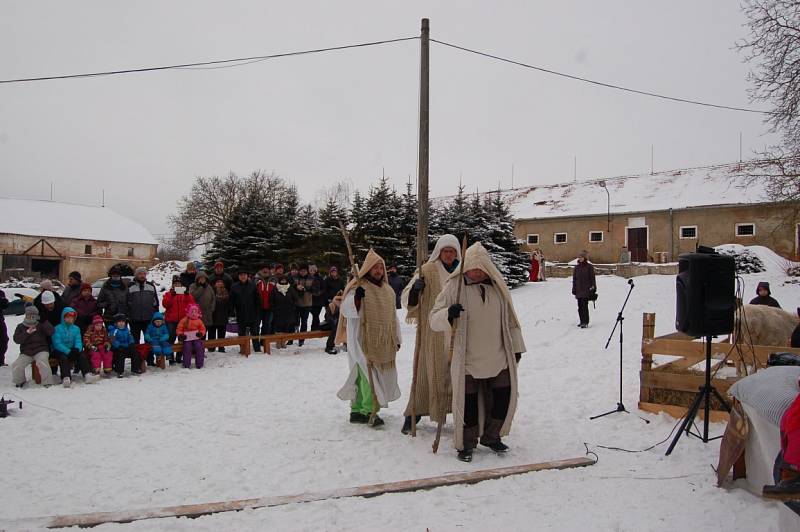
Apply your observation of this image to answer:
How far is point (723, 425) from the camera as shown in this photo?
18.5 feet

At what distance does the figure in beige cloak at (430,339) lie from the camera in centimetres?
565

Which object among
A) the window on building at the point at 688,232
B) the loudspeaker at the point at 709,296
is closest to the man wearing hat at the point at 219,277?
the loudspeaker at the point at 709,296

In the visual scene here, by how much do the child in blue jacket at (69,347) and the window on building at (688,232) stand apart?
1127 inches

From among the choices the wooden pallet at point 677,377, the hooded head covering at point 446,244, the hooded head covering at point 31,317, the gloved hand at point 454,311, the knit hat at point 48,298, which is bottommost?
the wooden pallet at point 677,377

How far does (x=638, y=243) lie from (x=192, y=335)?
26.7 metres

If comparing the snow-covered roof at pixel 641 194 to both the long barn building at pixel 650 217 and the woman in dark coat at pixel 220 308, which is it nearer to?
the long barn building at pixel 650 217

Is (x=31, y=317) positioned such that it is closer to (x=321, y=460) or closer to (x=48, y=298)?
(x=48, y=298)

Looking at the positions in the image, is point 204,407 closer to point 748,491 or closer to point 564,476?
point 564,476

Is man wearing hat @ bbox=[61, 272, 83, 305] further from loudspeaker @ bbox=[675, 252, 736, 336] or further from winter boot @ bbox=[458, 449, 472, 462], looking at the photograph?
loudspeaker @ bbox=[675, 252, 736, 336]

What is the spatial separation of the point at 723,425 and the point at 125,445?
19.6 feet

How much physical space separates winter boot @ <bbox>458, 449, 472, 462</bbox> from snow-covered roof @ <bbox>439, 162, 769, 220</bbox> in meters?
27.0

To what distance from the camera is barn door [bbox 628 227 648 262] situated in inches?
1193

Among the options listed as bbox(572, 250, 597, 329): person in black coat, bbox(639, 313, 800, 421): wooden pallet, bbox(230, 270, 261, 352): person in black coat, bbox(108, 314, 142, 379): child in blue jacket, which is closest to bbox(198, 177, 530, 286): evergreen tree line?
bbox(572, 250, 597, 329): person in black coat

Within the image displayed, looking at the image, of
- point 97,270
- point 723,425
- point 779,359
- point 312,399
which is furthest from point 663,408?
point 97,270
